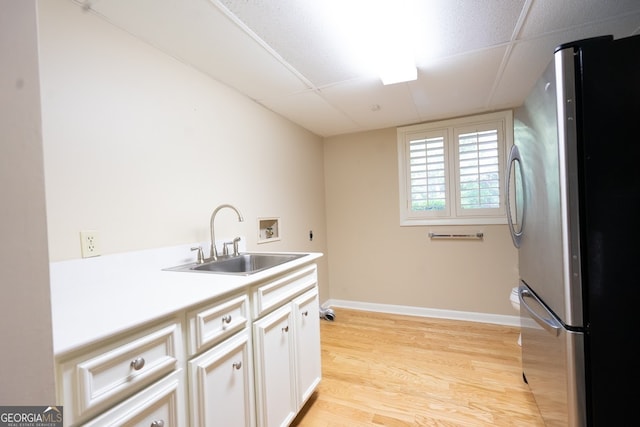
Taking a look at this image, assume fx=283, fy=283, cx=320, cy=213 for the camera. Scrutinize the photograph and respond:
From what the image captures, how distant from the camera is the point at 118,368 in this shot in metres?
0.78

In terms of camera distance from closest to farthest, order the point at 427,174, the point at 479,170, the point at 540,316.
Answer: the point at 540,316 → the point at 479,170 → the point at 427,174

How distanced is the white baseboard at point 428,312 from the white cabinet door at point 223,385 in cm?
211

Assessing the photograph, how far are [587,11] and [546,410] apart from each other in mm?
2014

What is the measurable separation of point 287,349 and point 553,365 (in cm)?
124

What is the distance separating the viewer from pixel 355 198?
11.5 feet

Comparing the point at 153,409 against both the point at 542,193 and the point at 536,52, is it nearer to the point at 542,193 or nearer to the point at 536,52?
the point at 542,193

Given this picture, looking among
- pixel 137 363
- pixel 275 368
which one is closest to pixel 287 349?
pixel 275 368

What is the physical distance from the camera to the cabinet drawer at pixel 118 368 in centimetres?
69

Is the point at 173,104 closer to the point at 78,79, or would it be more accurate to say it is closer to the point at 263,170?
the point at 78,79

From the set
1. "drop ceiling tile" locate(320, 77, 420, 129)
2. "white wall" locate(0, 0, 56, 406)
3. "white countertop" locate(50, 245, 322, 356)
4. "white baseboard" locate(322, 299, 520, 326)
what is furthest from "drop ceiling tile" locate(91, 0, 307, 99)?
"white baseboard" locate(322, 299, 520, 326)

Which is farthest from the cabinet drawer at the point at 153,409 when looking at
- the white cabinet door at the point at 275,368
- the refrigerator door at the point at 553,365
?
the refrigerator door at the point at 553,365

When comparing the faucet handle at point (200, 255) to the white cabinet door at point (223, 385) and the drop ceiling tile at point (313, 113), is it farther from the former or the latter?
the drop ceiling tile at point (313, 113)

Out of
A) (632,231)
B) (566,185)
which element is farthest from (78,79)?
(632,231)

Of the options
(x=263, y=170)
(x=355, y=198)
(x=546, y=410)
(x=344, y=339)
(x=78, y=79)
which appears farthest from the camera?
(x=355, y=198)
